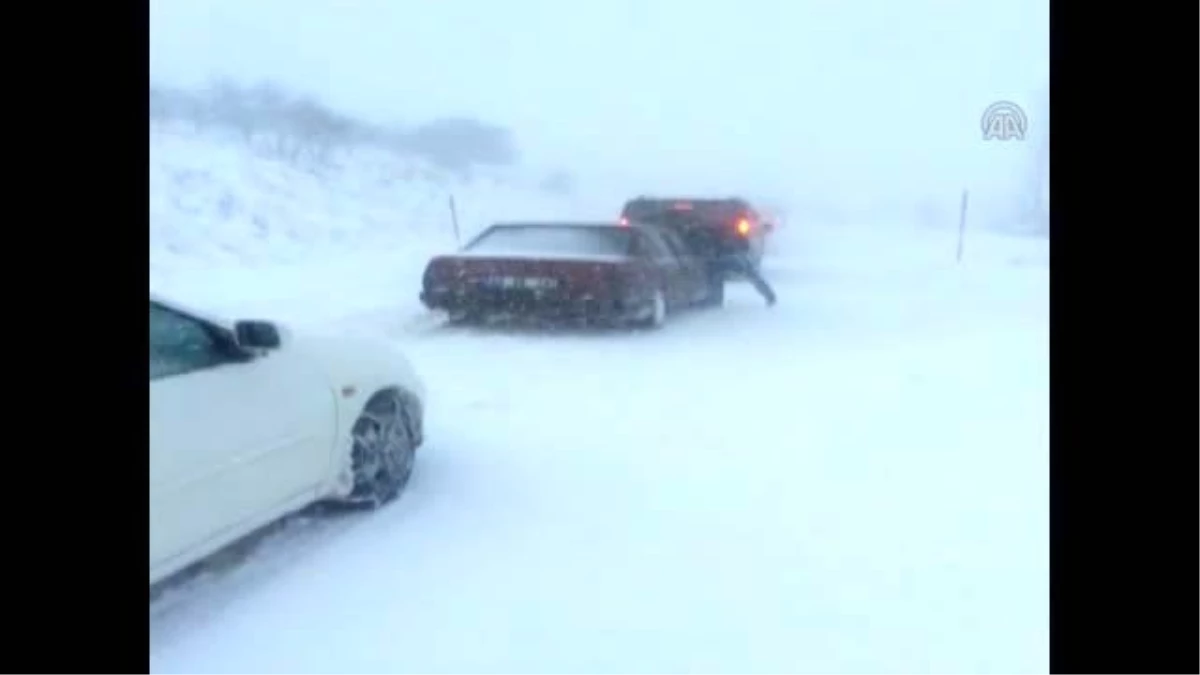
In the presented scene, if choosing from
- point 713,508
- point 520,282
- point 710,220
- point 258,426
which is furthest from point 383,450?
point 710,220

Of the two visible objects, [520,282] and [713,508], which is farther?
[520,282]

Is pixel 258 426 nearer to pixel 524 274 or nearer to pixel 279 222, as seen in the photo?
pixel 279 222

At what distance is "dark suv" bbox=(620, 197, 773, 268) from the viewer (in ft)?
7.57

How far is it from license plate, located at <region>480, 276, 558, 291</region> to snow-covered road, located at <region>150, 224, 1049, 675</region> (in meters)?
0.09

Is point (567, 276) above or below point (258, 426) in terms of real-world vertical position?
above

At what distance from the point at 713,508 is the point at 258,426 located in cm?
80

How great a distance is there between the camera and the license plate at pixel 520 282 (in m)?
2.33

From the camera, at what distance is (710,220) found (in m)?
2.38
